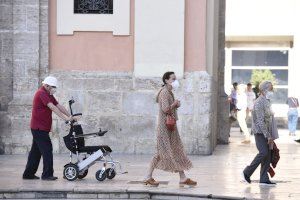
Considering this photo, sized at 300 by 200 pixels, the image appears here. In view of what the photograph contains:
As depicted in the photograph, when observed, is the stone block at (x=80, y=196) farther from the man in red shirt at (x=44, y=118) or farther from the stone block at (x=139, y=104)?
the stone block at (x=139, y=104)

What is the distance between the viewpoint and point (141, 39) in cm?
1884

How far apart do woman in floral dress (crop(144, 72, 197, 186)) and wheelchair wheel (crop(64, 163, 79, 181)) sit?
1.27 metres

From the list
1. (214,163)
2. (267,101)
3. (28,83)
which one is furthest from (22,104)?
(267,101)

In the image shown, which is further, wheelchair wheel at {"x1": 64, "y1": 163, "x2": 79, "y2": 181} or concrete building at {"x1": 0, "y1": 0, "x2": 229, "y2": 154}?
concrete building at {"x1": 0, "y1": 0, "x2": 229, "y2": 154}

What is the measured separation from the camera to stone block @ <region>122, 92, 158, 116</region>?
18844mm

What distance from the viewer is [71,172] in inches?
556

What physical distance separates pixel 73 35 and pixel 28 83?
144 cm

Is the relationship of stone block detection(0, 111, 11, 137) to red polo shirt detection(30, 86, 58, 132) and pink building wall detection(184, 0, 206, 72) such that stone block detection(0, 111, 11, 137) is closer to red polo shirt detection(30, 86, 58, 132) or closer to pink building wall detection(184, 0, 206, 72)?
pink building wall detection(184, 0, 206, 72)

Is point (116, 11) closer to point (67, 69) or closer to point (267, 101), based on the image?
point (67, 69)

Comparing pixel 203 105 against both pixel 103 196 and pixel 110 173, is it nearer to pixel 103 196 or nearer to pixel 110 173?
pixel 110 173

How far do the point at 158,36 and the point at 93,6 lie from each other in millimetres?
1598

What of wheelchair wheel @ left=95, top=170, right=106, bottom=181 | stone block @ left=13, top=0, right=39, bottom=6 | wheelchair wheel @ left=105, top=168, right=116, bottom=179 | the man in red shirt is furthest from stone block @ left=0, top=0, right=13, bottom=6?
wheelchair wheel @ left=95, top=170, right=106, bottom=181

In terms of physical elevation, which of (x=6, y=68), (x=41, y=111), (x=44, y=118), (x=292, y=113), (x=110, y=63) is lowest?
(x=292, y=113)

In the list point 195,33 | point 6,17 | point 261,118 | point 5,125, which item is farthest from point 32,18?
point 261,118
